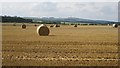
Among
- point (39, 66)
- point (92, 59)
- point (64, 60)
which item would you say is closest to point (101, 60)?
point (92, 59)

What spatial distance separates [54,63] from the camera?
42.3 ft

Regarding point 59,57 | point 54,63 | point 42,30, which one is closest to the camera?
point 54,63

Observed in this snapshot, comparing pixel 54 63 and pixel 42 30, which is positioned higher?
pixel 54 63

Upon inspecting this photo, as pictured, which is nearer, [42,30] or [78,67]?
[78,67]

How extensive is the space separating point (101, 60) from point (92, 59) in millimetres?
431

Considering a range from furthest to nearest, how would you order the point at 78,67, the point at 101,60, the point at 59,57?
1. the point at 59,57
2. the point at 101,60
3. the point at 78,67

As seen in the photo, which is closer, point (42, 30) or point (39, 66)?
point (39, 66)

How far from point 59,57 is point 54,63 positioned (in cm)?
178

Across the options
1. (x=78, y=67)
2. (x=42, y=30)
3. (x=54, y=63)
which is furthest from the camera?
(x=42, y=30)

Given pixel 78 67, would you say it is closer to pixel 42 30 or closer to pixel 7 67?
pixel 7 67

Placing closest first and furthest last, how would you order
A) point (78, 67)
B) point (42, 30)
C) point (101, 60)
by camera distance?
1. point (78, 67)
2. point (101, 60)
3. point (42, 30)

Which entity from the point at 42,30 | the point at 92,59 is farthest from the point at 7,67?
the point at 42,30

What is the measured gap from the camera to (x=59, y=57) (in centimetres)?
1466

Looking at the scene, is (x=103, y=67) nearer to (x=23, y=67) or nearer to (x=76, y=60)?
(x=76, y=60)
